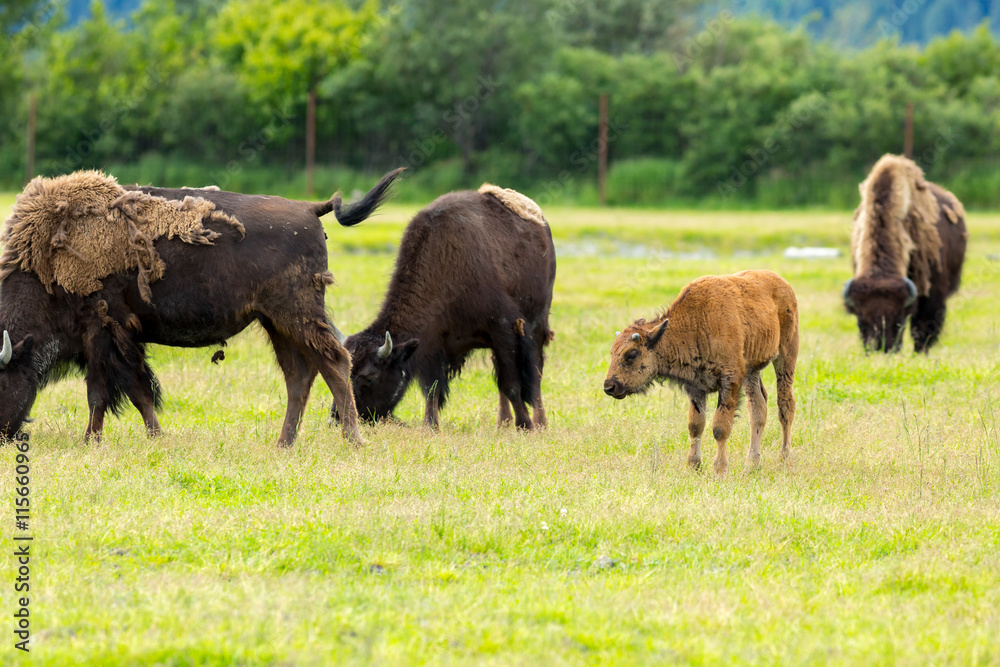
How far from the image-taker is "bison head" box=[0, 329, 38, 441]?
7.58m

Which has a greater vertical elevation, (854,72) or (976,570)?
(854,72)

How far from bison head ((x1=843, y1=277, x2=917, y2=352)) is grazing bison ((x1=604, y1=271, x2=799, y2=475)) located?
5.07 meters

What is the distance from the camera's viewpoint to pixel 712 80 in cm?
3662

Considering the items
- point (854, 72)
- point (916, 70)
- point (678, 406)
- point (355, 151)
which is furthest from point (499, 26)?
point (678, 406)

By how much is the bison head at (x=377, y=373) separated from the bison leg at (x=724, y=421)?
8.40 ft

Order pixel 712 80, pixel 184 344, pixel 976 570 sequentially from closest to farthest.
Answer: pixel 976 570 → pixel 184 344 → pixel 712 80

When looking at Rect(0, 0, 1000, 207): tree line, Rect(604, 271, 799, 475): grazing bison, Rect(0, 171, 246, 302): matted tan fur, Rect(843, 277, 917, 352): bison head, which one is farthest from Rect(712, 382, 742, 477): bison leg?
Rect(0, 0, 1000, 207): tree line

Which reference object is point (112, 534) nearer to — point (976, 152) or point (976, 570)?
point (976, 570)

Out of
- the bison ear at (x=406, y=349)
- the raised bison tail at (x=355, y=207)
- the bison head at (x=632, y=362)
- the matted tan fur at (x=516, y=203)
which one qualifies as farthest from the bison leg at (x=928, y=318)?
the raised bison tail at (x=355, y=207)

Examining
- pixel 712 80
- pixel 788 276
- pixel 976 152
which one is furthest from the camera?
pixel 712 80

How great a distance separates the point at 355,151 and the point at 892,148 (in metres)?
17.9

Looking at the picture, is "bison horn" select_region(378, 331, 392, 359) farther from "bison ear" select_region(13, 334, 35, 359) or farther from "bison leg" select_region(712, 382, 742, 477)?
"bison leg" select_region(712, 382, 742, 477)

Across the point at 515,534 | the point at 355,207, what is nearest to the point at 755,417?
the point at 515,534

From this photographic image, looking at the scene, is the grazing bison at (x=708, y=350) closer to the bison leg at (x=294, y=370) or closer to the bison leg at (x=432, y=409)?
the bison leg at (x=432, y=409)
